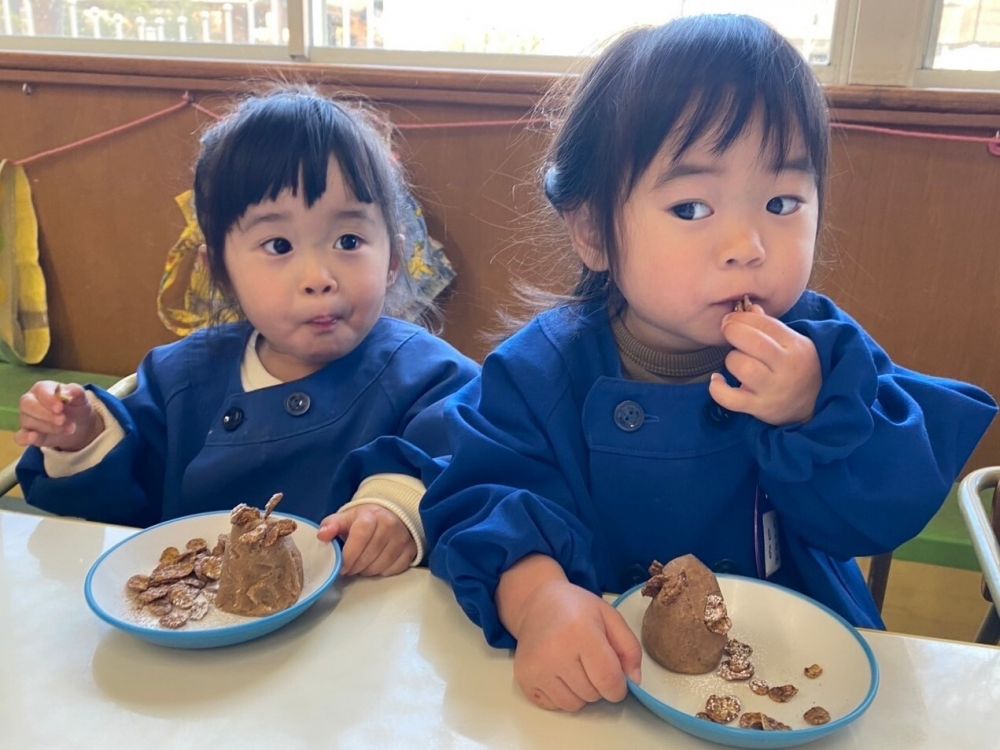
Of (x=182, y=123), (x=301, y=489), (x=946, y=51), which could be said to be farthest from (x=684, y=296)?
(x=182, y=123)

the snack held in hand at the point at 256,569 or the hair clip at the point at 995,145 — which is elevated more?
the hair clip at the point at 995,145

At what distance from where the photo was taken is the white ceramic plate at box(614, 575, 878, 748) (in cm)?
53

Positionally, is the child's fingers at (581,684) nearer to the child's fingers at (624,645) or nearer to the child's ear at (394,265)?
the child's fingers at (624,645)

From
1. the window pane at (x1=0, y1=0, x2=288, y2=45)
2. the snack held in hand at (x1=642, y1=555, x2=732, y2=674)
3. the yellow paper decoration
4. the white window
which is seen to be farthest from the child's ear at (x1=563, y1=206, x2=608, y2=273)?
the yellow paper decoration

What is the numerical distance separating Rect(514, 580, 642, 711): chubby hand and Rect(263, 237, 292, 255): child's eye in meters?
A: 0.52

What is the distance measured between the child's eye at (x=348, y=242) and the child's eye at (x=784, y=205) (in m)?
0.47

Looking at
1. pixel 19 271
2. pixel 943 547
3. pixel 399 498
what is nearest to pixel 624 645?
pixel 399 498

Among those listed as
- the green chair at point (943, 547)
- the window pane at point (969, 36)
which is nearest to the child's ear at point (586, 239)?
the green chair at point (943, 547)

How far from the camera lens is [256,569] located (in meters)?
0.64

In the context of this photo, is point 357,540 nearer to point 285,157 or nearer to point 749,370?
point 749,370

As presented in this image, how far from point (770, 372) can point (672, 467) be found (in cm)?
14

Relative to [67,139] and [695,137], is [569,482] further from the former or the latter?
[67,139]

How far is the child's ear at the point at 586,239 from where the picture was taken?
2.74 ft

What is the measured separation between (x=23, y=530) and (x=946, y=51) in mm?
1576
